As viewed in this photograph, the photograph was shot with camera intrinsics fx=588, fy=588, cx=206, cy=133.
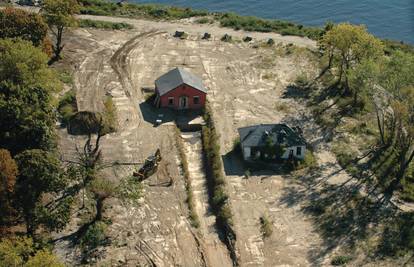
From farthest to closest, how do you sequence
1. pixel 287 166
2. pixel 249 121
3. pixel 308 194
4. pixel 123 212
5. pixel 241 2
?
pixel 241 2 → pixel 249 121 → pixel 287 166 → pixel 308 194 → pixel 123 212

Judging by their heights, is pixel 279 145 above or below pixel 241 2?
below

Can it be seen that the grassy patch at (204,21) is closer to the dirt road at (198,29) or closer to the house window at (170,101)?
the dirt road at (198,29)

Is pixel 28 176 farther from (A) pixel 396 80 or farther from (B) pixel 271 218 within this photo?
(A) pixel 396 80

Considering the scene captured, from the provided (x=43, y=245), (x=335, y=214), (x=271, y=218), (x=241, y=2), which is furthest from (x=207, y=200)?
(x=241, y=2)

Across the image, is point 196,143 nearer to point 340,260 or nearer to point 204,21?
point 340,260

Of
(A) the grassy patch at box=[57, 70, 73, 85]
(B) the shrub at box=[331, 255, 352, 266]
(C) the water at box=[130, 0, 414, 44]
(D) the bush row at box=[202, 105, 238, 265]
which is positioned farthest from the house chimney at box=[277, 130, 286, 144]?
(C) the water at box=[130, 0, 414, 44]

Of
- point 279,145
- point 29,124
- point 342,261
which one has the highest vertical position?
point 29,124

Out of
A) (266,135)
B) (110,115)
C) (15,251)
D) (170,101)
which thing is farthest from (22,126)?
(266,135)
